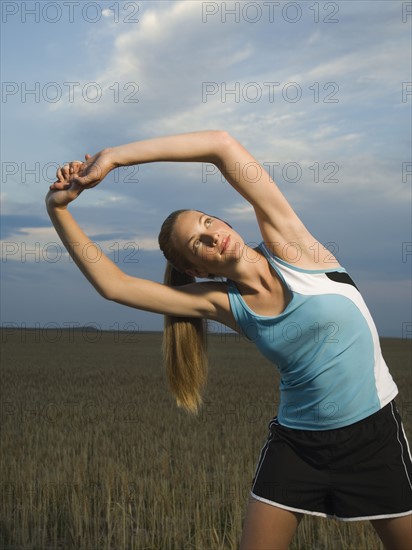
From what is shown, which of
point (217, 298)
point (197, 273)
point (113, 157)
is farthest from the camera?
point (197, 273)

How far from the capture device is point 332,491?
2.92 m

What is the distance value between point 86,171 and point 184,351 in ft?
3.40

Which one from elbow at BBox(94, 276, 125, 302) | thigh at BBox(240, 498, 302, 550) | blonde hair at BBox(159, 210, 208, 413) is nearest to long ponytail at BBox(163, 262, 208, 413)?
blonde hair at BBox(159, 210, 208, 413)

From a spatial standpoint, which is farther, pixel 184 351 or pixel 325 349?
pixel 184 351

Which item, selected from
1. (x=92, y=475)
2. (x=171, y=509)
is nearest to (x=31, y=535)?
(x=171, y=509)

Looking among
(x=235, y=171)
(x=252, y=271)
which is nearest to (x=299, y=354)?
(x=252, y=271)

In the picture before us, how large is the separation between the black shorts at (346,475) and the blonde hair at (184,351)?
2.23 feet

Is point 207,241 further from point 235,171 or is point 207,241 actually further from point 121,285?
point 121,285

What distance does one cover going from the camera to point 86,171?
2.88m

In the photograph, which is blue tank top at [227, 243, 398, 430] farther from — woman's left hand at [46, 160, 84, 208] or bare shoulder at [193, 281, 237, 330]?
woman's left hand at [46, 160, 84, 208]

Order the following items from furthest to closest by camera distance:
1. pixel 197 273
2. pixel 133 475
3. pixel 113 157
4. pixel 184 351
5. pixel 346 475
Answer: pixel 133 475 < pixel 184 351 < pixel 197 273 < pixel 346 475 < pixel 113 157

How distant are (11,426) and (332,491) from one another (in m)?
8.30

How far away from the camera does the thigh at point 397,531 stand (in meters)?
2.87

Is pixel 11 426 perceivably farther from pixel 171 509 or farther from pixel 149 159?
pixel 149 159
